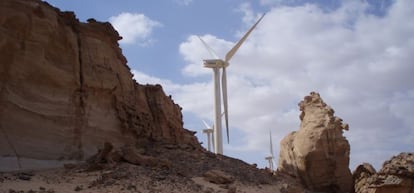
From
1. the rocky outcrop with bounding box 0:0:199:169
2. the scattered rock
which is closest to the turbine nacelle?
the rocky outcrop with bounding box 0:0:199:169

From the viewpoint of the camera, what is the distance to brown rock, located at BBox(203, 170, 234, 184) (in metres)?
28.6

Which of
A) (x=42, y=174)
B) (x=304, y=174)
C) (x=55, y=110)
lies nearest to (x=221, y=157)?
(x=304, y=174)

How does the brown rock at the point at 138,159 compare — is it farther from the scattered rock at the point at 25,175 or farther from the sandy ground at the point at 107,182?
the scattered rock at the point at 25,175

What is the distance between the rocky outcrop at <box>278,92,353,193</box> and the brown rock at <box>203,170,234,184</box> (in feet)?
58.7

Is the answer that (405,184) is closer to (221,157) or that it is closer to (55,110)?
(221,157)

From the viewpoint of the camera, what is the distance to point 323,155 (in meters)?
45.0

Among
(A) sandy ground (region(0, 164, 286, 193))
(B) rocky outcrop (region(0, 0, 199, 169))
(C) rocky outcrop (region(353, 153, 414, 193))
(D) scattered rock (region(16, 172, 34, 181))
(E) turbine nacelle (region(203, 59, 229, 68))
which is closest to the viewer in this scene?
(A) sandy ground (region(0, 164, 286, 193))

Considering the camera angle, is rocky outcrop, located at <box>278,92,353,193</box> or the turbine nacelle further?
the turbine nacelle

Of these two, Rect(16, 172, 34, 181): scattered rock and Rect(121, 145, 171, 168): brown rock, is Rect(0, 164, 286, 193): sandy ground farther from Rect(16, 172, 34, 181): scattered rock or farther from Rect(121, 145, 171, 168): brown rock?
Rect(121, 145, 171, 168): brown rock

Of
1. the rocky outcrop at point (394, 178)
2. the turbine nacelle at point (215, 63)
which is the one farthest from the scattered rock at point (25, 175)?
the turbine nacelle at point (215, 63)

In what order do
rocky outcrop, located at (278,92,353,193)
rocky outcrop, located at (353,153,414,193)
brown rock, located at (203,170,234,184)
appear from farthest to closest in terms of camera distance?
rocky outcrop, located at (278,92,353,193) < rocky outcrop, located at (353,153,414,193) < brown rock, located at (203,170,234,184)

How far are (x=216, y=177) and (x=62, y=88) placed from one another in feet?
32.9

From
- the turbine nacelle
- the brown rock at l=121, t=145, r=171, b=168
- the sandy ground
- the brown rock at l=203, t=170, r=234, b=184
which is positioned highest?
the turbine nacelle

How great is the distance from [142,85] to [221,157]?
812 centimetres
